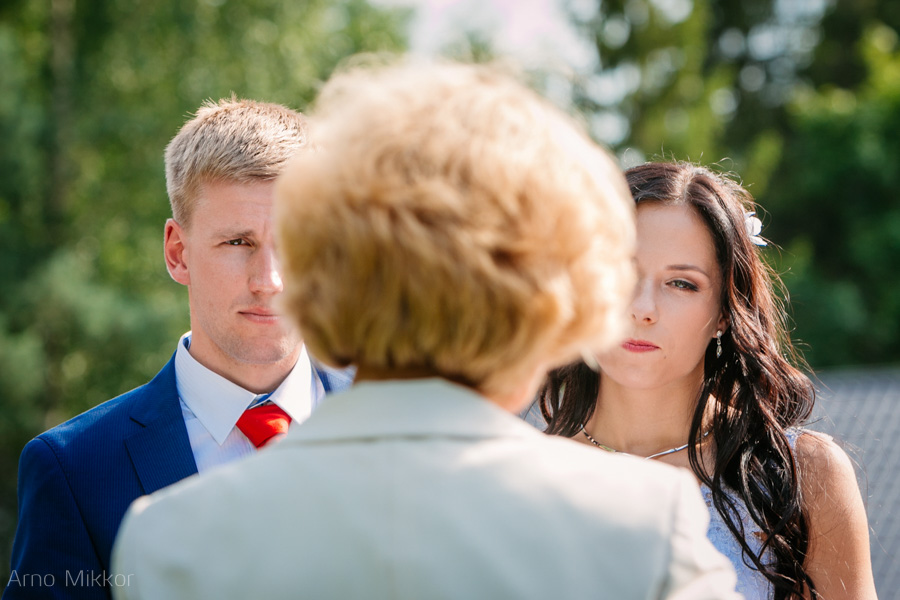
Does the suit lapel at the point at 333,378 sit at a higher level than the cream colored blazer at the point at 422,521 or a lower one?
lower

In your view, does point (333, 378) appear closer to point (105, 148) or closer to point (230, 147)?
point (230, 147)

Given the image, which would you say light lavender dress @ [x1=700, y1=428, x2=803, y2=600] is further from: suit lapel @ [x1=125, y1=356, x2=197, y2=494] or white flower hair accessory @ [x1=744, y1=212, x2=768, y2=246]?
suit lapel @ [x1=125, y1=356, x2=197, y2=494]

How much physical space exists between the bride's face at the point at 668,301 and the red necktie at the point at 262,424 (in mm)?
1122

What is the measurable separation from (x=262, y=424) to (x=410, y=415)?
1.41 m

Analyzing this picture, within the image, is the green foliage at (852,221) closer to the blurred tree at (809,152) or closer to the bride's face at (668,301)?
the blurred tree at (809,152)

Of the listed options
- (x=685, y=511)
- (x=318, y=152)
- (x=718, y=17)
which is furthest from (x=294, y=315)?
(x=718, y=17)

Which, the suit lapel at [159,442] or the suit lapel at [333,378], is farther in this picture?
the suit lapel at [333,378]

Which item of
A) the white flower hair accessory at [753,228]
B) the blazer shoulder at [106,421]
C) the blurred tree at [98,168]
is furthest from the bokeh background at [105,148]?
the blazer shoulder at [106,421]

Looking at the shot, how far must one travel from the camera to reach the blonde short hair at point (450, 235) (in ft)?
4.09

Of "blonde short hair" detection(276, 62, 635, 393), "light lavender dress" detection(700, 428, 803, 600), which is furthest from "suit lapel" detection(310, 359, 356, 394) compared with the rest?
"blonde short hair" detection(276, 62, 635, 393)

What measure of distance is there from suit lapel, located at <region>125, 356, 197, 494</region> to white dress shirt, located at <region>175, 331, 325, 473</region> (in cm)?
7

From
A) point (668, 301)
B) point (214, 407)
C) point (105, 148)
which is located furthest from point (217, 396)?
point (105, 148)

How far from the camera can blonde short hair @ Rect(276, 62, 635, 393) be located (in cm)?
125

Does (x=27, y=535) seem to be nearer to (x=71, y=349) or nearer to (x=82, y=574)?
(x=82, y=574)
